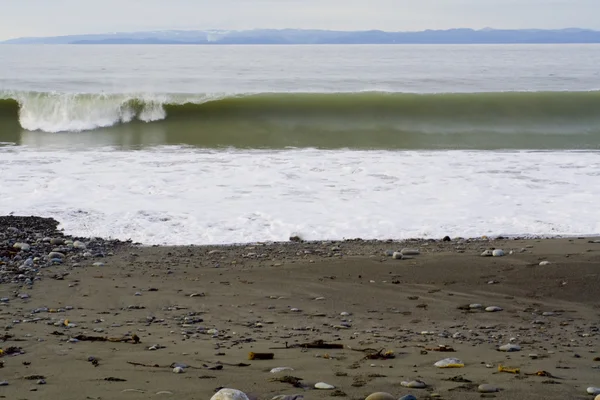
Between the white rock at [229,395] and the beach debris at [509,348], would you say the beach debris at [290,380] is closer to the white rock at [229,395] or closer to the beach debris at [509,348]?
the white rock at [229,395]

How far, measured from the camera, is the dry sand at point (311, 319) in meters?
3.38

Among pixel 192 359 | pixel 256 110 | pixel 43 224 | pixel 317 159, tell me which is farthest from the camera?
pixel 256 110

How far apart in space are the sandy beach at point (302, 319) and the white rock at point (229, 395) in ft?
0.55

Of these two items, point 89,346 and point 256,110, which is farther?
point 256,110

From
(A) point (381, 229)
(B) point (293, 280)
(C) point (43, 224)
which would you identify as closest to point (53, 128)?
(C) point (43, 224)

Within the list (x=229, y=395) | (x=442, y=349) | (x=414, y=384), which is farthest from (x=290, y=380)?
(x=442, y=349)

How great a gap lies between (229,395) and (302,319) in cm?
169

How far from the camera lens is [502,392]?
127 inches

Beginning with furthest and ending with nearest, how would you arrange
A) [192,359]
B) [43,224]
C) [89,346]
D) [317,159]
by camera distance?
[317,159]
[43,224]
[89,346]
[192,359]

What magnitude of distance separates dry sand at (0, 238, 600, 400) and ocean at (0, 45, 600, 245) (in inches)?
52.4

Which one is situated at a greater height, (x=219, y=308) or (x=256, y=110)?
(x=256, y=110)

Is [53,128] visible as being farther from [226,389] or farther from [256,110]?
[226,389]

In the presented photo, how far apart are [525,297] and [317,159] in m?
8.57

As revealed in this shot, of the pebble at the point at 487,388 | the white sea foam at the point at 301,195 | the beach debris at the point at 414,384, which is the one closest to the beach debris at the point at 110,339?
the beach debris at the point at 414,384
